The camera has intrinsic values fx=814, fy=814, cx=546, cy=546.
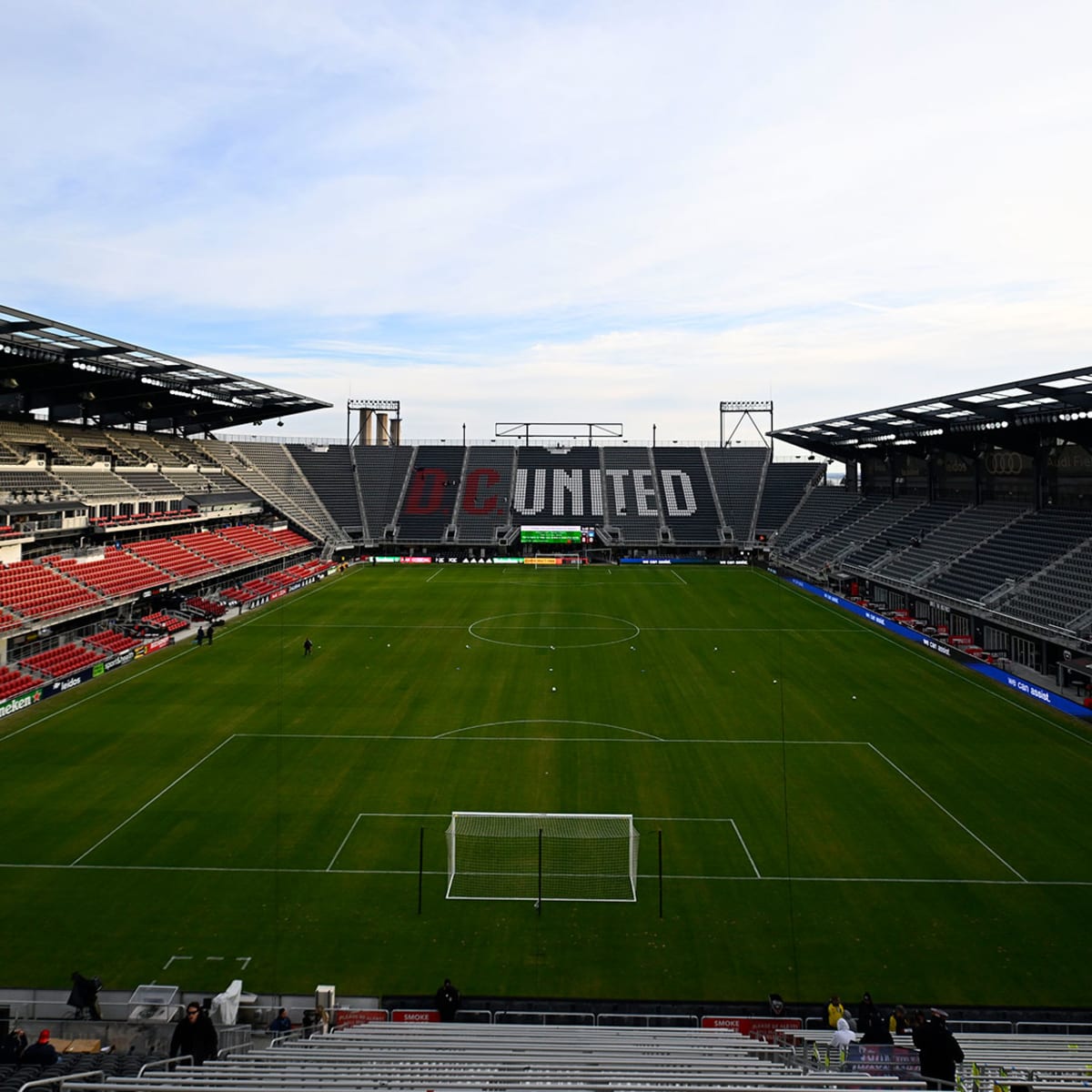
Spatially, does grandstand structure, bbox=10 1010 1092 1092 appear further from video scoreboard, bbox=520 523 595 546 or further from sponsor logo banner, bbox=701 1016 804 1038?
video scoreboard, bbox=520 523 595 546

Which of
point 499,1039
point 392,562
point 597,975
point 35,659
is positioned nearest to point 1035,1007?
point 597,975

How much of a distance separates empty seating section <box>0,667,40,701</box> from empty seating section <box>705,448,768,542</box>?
63621 mm

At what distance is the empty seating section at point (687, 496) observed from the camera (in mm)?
82500

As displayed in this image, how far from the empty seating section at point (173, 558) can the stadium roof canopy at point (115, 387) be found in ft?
35.4

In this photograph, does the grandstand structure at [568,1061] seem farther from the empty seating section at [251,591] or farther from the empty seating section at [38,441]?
the empty seating section at [38,441]

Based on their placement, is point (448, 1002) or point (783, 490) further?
point (783, 490)

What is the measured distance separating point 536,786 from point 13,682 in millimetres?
21941

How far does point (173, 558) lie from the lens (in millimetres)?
51719

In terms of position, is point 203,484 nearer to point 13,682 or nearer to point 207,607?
point 207,607

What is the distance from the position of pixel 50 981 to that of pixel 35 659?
77.6 feet

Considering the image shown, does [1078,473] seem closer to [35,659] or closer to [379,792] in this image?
[379,792]

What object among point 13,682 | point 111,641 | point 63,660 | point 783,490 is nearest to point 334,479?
point 783,490

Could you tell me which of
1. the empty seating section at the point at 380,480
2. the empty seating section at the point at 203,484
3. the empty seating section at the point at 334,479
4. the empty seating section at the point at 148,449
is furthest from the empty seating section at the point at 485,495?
the empty seating section at the point at 148,449

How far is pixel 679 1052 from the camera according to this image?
9953mm
